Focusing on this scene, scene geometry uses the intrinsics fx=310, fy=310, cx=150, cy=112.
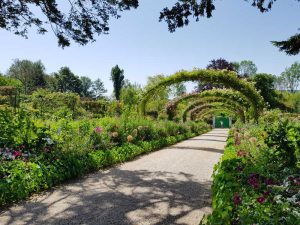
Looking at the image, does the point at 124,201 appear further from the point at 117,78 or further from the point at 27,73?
the point at 117,78

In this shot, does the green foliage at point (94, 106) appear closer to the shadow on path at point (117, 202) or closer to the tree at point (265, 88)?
the shadow on path at point (117, 202)

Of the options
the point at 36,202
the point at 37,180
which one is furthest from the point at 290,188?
the point at 37,180

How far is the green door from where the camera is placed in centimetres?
5009

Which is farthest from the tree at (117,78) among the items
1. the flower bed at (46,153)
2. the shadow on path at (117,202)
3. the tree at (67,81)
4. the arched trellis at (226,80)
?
the shadow on path at (117,202)

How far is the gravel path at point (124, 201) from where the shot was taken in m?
4.28

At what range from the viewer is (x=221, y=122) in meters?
50.2

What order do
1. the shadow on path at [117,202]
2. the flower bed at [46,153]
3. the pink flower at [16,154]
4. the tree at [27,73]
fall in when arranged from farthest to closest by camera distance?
the tree at [27,73] < the pink flower at [16,154] < the flower bed at [46,153] < the shadow on path at [117,202]

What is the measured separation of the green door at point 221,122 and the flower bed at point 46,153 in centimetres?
4112

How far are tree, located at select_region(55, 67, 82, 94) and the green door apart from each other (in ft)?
119

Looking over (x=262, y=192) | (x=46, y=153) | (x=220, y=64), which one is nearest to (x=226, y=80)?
(x=46, y=153)

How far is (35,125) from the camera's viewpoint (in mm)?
7281

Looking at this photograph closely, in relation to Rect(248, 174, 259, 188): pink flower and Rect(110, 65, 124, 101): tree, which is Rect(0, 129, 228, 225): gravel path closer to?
Rect(248, 174, 259, 188): pink flower

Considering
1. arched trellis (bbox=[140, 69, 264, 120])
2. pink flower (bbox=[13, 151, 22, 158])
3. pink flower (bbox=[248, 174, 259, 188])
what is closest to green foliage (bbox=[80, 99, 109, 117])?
arched trellis (bbox=[140, 69, 264, 120])

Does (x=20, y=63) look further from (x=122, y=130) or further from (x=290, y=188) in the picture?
(x=290, y=188)
